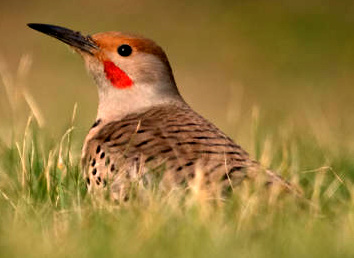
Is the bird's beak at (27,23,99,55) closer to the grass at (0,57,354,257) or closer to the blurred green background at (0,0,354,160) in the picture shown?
the grass at (0,57,354,257)

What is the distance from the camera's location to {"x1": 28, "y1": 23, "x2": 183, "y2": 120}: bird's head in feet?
16.1

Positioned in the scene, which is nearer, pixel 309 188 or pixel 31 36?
pixel 309 188

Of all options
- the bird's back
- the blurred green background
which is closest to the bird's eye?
the bird's back

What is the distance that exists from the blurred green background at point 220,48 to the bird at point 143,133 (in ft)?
15.3

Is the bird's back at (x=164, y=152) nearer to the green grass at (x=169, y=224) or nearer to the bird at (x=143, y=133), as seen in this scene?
the bird at (x=143, y=133)

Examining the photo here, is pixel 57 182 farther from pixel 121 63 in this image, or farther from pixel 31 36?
pixel 31 36

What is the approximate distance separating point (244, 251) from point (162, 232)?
1.07ft

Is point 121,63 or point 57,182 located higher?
point 121,63

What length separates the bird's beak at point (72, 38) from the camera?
5.05m

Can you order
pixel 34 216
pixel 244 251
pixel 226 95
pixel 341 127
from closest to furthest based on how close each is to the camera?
1. pixel 244 251
2. pixel 34 216
3. pixel 341 127
4. pixel 226 95

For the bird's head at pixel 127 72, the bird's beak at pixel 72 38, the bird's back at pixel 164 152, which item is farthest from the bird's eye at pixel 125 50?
the bird's back at pixel 164 152

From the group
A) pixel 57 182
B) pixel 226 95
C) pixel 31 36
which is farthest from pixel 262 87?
pixel 57 182

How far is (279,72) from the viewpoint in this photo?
44.1 ft

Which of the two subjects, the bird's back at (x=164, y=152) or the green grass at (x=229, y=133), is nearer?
the green grass at (x=229, y=133)
